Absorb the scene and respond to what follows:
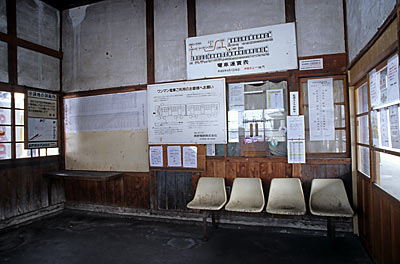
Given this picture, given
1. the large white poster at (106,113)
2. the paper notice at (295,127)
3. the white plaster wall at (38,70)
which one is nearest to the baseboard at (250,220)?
the paper notice at (295,127)

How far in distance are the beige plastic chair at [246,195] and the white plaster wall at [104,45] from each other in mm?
2422

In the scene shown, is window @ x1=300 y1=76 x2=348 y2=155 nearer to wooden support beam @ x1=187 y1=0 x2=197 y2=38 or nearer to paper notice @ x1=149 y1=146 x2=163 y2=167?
wooden support beam @ x1=187 y1=0 x2=197 y2=38

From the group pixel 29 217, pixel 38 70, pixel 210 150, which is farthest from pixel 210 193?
pixel 38 70

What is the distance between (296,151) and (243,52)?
1.67 meters

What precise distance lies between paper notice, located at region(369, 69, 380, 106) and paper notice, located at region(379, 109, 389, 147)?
0.14 metres

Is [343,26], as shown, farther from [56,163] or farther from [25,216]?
[25,216]

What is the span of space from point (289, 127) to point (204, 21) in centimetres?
217

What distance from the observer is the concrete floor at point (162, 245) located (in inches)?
117

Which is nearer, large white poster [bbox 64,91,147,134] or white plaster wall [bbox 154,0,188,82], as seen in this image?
white plaster wall [bbox 154,0,188,82]

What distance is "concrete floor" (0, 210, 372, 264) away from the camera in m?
2.98

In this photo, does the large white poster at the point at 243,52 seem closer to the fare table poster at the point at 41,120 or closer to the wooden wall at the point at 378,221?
the wooden wall at the point at 378,221

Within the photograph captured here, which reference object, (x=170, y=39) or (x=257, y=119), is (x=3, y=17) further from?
(x=257, y=119)

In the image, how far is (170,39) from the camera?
4.39 meters

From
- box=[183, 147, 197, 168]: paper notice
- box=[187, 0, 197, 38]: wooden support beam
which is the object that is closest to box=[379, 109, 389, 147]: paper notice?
box=[183, 147, 197, 168]: paper notice
